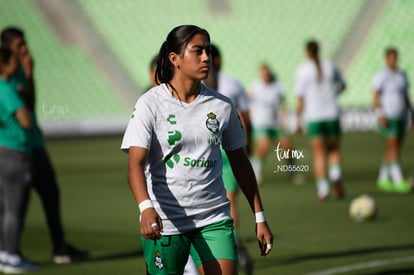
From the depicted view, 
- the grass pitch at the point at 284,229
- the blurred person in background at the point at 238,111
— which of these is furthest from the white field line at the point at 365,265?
the blurred person in background at the point at 238,111

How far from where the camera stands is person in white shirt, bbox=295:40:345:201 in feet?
48.5

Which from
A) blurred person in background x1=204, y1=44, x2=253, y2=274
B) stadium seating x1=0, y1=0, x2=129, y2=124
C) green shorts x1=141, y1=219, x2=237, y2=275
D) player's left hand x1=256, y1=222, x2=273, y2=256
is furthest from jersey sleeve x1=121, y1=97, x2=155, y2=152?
stadium seating x1=0, y1=0, x2=129, y2=124

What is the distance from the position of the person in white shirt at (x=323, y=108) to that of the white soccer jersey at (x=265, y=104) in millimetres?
5450

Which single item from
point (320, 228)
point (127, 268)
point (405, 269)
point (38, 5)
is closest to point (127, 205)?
point (320, 228)

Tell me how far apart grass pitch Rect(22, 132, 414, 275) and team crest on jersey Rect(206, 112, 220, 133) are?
3.95 m

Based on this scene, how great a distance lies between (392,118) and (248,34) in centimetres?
2470

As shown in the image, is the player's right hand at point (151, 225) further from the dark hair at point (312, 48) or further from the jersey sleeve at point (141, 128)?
the dark hair at point (312, 48)

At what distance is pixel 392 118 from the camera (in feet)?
54.7

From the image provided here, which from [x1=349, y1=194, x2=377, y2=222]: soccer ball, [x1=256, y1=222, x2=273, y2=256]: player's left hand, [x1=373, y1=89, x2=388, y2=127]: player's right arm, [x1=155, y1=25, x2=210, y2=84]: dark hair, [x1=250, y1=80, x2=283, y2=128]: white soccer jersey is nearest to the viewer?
[x1=155, y1=25, x2=210, y2=84]: dark hair

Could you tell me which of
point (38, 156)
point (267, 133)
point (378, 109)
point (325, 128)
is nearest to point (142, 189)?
point (38, 156)

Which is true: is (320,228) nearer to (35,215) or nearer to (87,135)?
(35,215)

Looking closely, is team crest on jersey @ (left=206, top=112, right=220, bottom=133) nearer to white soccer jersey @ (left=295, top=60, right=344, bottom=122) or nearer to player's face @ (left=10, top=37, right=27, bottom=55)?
player's face @ (left=10, top=37, right=27, bottom=55)

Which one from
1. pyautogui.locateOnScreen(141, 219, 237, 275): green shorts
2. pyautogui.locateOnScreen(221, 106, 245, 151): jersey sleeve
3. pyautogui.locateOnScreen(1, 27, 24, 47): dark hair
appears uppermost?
pyautogui.locateOnScreen(1, 27, 24, 47): dark hair

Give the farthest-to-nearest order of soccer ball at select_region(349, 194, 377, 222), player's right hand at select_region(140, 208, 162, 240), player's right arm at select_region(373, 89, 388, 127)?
player's right arm at select_region(373, 89, 388, 127) < soccer ball at select_region(349, 194, 377, 222) < player's right hand at select_region(140, 208, 162, 240)
